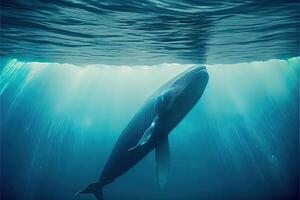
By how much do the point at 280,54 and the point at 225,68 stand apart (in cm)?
1975

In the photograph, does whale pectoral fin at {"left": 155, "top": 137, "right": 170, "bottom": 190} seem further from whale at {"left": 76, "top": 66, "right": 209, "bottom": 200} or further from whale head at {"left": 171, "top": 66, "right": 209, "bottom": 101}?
whale head at {"left": 171, "top": 66, "right": 209, "bottom": 101}

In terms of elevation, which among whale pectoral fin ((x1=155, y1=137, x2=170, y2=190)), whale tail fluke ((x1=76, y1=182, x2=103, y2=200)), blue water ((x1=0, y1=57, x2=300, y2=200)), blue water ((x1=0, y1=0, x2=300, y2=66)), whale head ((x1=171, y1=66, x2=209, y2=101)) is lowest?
blue water ((x1=0, y1=57, x2=300, y2=200))

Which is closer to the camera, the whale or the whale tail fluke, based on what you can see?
the whale

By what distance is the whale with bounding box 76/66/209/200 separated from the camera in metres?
8.10

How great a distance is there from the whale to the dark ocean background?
3.24 m

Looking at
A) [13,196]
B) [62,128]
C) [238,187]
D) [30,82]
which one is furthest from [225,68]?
[62,128]

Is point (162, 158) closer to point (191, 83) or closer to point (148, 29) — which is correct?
point (191, 83)

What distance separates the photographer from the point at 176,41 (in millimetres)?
14789

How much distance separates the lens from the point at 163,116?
27.3 feet

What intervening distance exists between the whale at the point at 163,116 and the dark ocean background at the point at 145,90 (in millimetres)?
3237

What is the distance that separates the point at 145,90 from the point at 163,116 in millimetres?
39582

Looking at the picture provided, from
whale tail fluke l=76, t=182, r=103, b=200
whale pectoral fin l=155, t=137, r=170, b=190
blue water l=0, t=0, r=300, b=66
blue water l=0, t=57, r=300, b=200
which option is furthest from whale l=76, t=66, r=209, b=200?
blue water l=0, t=57, r=300, b=200

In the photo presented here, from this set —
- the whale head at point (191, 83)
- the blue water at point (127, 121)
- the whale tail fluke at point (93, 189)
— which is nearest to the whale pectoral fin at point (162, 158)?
the whale head at point (191, 83)

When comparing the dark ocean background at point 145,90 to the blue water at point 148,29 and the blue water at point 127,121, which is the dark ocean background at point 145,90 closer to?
the blue water at point 148,29
